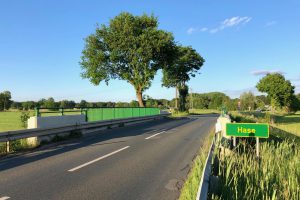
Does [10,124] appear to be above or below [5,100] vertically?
below

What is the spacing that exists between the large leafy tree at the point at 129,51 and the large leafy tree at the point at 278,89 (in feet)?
167

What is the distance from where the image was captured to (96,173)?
24.1 feet

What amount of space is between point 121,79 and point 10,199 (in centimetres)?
3637

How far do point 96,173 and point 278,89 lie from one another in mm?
81790

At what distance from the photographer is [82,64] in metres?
40.8

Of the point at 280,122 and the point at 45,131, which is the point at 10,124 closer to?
the point at 45,131

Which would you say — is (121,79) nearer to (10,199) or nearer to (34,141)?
(34,141)

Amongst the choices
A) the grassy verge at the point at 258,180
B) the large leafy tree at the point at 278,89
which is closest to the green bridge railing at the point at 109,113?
the grassy verge at the point at 258,180

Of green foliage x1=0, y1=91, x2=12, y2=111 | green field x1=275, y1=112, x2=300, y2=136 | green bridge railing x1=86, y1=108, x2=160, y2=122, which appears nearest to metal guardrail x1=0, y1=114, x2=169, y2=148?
green bridge railing x1=86, y1=108, x2=160, y2=122

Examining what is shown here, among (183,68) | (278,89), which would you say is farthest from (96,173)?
(278,89)

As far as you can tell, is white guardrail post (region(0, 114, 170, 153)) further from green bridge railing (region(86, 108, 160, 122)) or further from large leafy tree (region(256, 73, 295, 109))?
large leafy tree (region(256, 73, 295, 109))

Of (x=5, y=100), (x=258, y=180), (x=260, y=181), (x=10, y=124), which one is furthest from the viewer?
(x=5, y=100)

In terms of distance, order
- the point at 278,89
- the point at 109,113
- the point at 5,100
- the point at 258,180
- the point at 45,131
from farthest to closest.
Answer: the point at 5,100 < the point at 278,89 < the point at 109,113 < the point at 45,131 < the point at 258,180

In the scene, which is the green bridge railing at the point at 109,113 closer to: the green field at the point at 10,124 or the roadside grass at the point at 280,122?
the green field at the point at 10,124
